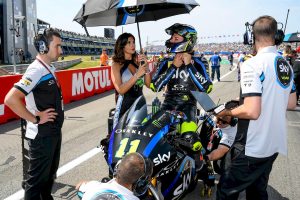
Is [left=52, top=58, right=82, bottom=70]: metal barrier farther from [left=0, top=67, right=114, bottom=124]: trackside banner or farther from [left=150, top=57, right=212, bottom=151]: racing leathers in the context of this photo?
[left=150, top=57, right=212, bottom=151]: racing leathers

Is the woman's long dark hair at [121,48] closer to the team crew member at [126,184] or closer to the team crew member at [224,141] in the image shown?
the team crew member at [224,141]

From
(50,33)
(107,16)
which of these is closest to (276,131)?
(50,33)

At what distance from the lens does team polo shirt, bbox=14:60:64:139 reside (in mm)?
3156

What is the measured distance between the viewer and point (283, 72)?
107 inches

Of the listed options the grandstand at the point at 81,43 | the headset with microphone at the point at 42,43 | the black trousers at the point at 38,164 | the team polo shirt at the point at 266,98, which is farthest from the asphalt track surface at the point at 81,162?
the grandstand at the point at 81,43

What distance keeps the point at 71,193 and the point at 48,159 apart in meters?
1.19

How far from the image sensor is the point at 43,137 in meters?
3.39

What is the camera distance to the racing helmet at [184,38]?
4.04 meters

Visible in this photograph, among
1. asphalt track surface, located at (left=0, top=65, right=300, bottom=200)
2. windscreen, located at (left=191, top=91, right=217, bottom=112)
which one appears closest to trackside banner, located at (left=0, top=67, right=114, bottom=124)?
asphalt track surface, located at (left=0, top=65, right=300, bottom=200)

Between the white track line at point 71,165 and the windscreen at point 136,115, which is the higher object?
the windscreen at point 136,115

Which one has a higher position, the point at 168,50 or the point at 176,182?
the point at 168,50

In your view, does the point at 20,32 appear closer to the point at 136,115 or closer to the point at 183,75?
the point at 183,75

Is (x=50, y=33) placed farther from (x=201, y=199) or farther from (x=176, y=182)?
(x=201, y=199)

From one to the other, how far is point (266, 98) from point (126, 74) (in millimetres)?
2191
